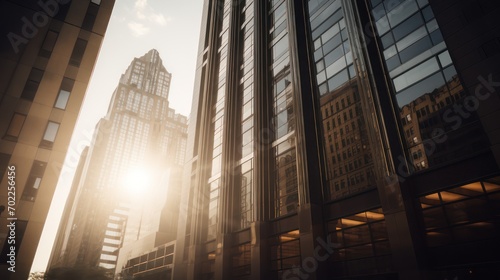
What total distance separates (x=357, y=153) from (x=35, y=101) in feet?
74.3

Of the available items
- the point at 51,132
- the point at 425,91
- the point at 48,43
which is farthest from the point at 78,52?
the point at 425,91

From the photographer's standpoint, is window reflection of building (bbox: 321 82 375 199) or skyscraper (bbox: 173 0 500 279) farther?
window reflection of building (bbox: 321 82 375 199)

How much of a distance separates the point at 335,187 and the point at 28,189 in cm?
2034

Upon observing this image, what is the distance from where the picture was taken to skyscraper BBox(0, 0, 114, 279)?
17.7 metres

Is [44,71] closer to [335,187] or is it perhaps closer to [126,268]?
[335,187]

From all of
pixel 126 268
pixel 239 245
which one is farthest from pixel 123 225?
pixel 239 245

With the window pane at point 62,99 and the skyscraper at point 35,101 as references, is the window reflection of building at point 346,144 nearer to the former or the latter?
the skyscraper at point 35,101

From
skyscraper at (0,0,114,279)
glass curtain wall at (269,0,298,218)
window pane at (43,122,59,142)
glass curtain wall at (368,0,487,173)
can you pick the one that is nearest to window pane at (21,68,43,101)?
skyscraper at (0,0,114,279)

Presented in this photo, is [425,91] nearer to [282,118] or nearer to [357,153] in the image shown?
[357,153]

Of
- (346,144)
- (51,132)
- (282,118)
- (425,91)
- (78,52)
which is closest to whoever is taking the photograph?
(425,91)

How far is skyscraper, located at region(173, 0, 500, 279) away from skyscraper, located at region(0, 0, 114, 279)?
15720mm

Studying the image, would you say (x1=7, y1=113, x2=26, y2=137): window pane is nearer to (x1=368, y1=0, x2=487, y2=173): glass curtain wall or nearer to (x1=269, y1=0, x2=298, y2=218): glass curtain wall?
(x1=269, y1=0, x2=298, y2=218): glass curtain wall

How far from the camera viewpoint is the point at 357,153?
1991 centimetres

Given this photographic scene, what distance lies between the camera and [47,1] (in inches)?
909
